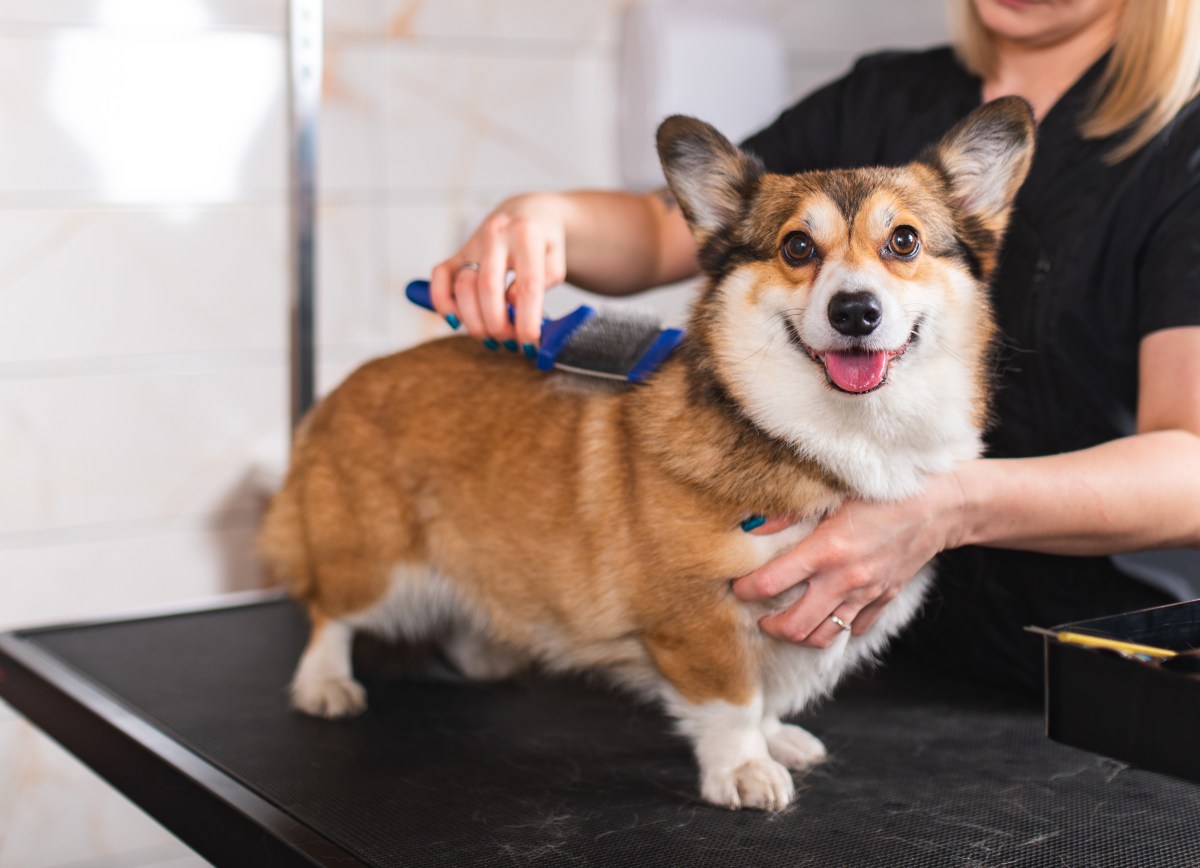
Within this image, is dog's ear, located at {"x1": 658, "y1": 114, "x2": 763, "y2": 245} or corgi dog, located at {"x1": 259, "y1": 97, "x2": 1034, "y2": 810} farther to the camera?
dog's ear, located at {"x1": 658, "y1": 114, "x2": 763, "y2": 245}

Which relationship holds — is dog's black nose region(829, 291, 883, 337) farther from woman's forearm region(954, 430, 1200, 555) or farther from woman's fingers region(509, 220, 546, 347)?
woman's fingers region(509, 220, 546, 347)

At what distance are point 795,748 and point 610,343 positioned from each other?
1.82 ft

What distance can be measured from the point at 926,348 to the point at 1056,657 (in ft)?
1.36

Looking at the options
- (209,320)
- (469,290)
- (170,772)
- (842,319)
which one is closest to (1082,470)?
(842,319)

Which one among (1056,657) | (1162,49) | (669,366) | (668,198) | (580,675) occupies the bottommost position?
(580,675)

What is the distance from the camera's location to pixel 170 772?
139cm

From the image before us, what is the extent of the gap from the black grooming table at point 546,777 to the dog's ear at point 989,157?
0.64m

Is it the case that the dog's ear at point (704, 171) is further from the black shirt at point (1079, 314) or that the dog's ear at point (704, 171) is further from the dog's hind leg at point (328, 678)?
the dog's hind leg at point (328, 678)

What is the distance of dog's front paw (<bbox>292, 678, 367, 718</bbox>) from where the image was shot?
5.37 feet

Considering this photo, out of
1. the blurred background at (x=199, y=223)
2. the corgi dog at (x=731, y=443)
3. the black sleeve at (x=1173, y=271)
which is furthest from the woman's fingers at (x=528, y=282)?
the blurred background at (x=199, y=223)

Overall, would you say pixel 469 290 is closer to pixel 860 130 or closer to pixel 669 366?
pixel 669 366

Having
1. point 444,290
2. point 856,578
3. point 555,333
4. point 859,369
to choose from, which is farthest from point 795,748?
point 444,290

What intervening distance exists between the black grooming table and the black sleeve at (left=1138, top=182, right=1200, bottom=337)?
528 mm

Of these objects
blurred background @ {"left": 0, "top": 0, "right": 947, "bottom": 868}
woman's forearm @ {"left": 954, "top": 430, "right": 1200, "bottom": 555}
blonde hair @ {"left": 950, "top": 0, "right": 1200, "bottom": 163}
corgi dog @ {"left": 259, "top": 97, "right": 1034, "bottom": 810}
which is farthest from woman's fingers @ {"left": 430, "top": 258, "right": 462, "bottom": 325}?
blurred background @ {"left": 0, "top": 0, "right": 947, "bottom": 868}
